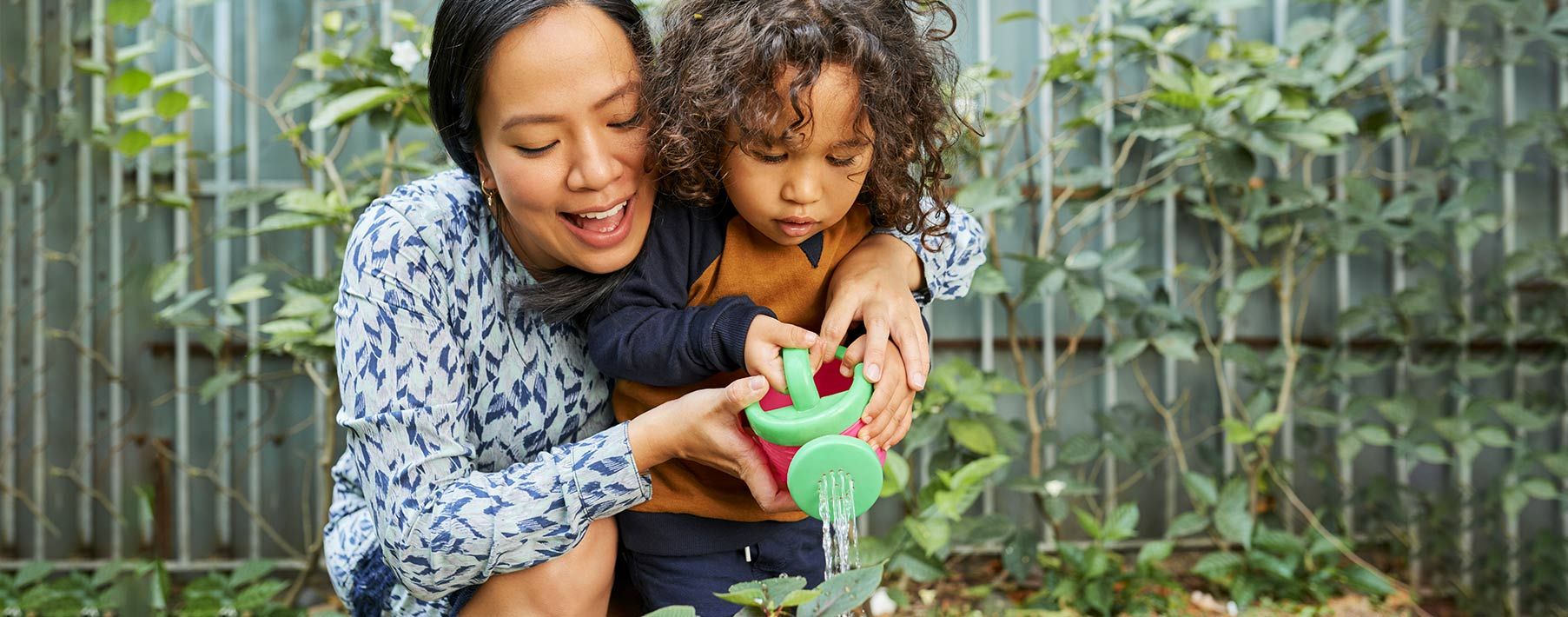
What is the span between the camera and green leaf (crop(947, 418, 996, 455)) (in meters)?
2.79

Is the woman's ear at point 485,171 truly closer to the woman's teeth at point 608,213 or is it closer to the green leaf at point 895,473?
the woman's teeth at point 608,213

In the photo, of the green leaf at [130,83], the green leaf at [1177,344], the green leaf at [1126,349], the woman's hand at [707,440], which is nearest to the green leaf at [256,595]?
the green leaf at [130,83]

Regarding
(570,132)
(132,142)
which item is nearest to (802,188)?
(570,132)

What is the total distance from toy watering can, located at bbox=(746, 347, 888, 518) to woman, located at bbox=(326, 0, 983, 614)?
0.14ft

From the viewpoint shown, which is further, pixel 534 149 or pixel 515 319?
pixel 515 319

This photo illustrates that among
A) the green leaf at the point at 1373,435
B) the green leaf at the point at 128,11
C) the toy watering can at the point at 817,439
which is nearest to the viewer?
the toy watering can at the point at 817,439

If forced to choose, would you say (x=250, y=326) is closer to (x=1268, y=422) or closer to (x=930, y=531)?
(x=930, y=531)

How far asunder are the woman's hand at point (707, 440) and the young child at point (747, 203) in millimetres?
47

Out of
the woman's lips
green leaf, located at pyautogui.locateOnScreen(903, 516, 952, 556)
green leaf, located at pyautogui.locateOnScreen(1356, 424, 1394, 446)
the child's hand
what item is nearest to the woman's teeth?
the woman's lips

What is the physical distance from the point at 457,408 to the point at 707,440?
1.13ft

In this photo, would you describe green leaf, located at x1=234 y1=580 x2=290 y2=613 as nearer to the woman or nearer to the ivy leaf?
the woman

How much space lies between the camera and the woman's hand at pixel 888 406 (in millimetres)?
1292

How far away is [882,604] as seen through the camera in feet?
9.28

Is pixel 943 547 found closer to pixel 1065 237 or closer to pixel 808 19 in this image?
pixel 1065 237
